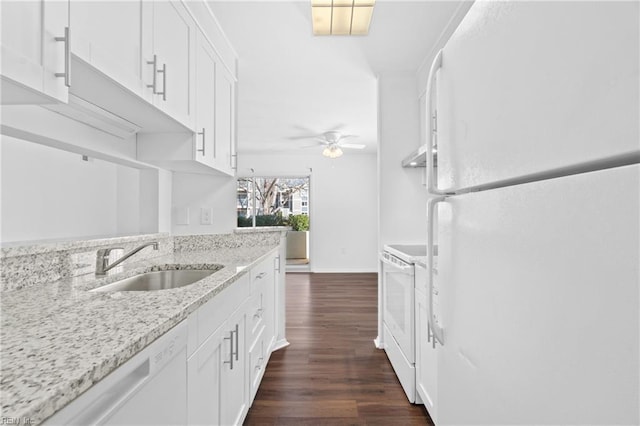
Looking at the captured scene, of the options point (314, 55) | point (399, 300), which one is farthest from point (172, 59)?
point (399, 300)

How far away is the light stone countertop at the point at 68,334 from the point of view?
46cm

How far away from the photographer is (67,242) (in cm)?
133

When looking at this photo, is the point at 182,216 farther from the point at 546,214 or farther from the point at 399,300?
the point at 546,214

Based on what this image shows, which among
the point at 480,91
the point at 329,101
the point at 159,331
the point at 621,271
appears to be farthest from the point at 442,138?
the point at 329,101

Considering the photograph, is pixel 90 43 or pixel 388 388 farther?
pixel 388 388

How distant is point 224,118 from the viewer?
8.02 ft

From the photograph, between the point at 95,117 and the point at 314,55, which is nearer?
the point at 95,117

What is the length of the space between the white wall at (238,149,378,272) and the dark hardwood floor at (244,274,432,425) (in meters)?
2.83

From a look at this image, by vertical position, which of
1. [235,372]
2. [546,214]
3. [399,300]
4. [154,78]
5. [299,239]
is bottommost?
[235,372]

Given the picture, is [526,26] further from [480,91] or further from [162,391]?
[162,391]

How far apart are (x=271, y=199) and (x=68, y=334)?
6.50 metres

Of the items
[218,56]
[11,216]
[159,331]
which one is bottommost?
[159,331]

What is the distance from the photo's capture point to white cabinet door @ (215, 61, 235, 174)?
230 centimetres

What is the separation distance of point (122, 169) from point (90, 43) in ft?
3.97
